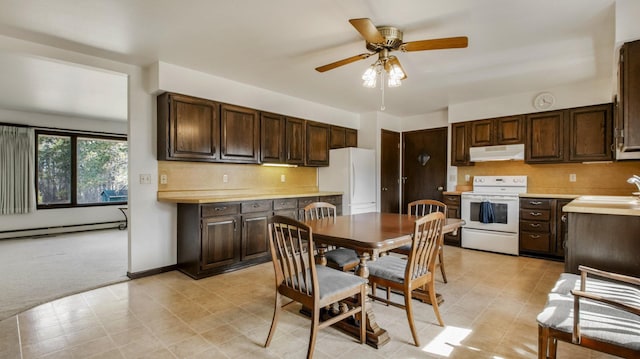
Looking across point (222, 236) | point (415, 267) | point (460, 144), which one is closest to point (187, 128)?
point (222, 236)

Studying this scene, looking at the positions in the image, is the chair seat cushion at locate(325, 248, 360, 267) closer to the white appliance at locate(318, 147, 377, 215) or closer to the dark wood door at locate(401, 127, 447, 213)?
the white appliance at locate(318, 147, 377, 215)

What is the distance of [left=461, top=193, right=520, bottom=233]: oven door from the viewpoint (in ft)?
14.8

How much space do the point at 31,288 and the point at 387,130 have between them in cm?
568

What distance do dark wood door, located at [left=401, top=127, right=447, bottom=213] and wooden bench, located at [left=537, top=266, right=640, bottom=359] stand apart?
14.0ft

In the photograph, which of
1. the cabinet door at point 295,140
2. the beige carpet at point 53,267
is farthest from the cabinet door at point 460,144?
the beige carpet at point 53,267

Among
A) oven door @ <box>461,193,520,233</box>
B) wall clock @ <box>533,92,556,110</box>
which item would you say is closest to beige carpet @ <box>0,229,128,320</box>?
oven door @ <box>461,193,520,233</box>

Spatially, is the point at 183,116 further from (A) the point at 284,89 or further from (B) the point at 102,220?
(B) the point at 102,220

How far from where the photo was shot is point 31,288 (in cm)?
324

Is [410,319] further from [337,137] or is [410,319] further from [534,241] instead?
[337,137]

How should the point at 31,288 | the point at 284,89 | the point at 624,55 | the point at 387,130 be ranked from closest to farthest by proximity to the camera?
1. the point at 624,55
2. the point at 31,288
3. the point at 284,89
4. the point at 387,130

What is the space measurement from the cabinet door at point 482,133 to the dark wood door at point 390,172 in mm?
1541

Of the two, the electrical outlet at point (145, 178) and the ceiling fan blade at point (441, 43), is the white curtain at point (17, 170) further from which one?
the ceiling fan blade at point (441, 43)

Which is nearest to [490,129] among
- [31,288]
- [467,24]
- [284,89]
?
[467,24]

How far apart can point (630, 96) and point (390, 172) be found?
396 cm
